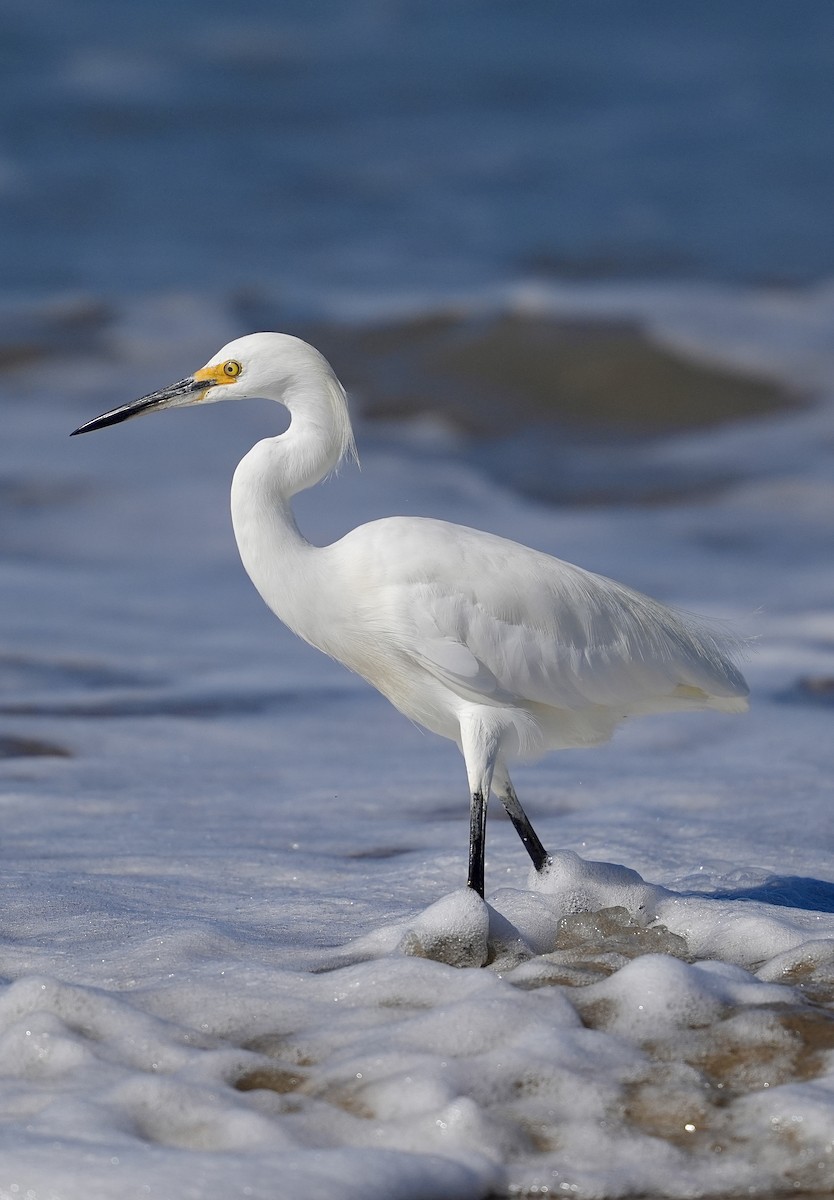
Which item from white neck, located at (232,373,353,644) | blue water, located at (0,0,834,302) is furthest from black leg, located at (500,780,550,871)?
blue water, located at (0,0,834,302)

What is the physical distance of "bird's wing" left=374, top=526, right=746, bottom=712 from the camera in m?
4.30

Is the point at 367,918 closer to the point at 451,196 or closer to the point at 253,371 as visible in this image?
the point at 253,371

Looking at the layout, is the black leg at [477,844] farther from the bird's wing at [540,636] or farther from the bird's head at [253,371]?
the bird's head at [253,371]

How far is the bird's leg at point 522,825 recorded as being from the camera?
4.39 meters

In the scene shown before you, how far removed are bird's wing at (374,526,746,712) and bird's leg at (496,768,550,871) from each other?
0.27 meters

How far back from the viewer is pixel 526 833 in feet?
14.5

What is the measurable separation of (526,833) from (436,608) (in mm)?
714

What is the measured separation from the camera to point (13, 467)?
474 inches

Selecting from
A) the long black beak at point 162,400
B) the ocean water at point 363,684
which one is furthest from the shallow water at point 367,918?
the long black beak at point 162,400

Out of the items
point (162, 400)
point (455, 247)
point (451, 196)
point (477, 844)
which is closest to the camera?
point (477, 844)

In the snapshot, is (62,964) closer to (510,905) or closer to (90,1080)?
(90,1080)

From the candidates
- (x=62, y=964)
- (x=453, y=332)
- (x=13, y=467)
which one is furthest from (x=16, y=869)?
(x=453, y=332)

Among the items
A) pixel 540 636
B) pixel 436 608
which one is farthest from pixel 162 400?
pixel 540 636

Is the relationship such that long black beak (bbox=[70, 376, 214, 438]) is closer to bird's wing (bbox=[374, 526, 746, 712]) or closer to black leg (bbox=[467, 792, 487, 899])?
bird's wing (bbox=[374, 526, 746, 712])
